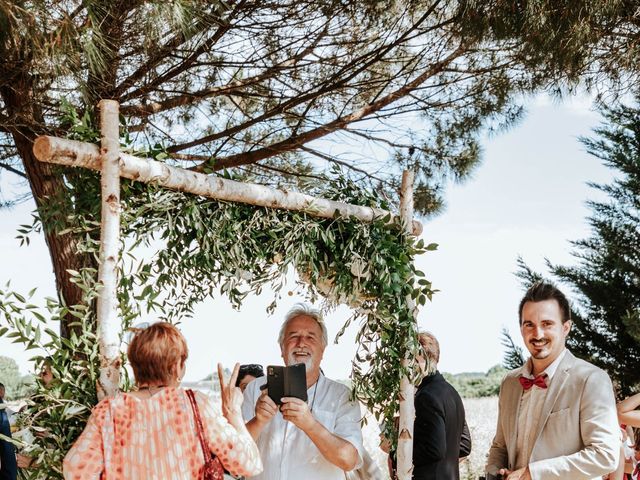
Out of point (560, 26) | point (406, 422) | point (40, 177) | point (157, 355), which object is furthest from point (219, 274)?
point (560, 26)

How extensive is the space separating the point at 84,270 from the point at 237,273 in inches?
29.6

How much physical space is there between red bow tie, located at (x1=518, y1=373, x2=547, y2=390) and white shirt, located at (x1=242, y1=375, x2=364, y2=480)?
0.75m

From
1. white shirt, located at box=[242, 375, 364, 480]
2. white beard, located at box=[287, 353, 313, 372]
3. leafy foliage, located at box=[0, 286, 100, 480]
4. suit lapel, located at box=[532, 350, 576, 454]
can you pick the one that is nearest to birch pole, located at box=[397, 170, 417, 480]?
white shirt, located at box=[242, 375, 364, 480]

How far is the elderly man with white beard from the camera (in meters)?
2.88

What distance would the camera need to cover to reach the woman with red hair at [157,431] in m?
2.23

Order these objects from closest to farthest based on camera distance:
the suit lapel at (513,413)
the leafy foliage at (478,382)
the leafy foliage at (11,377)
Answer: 1. the suit lapel at (513,413)
2. the leafy foliage at (11,377)
3. the leafy foliage at (478,382)

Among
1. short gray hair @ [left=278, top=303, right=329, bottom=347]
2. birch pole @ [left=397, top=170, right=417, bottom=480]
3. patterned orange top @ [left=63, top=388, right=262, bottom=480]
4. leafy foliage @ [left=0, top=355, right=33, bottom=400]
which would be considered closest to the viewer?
patterned orange top @ [left=63, top=388, right=262, bottom=480]

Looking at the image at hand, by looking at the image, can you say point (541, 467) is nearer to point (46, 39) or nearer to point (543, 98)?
point (46, 39)

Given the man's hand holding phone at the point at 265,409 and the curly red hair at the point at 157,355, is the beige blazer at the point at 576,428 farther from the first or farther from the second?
the curly red hair at the point at 157,355

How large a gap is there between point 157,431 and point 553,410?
4.63ft

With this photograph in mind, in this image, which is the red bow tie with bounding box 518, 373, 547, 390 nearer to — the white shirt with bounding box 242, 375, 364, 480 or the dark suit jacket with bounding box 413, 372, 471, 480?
the white shirt with bounding box 242, 375, 364, 480

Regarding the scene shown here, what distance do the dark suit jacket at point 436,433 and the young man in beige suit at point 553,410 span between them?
0.70 metres

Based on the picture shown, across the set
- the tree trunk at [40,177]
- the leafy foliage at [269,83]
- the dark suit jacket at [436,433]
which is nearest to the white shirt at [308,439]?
the dark suit jacket at [436,433]

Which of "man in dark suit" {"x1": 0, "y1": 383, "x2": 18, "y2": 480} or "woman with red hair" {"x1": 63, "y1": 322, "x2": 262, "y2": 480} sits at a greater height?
"woman with red hair" {"x1": 63, "y1": 322, "x2": 262, "y2": 480}
